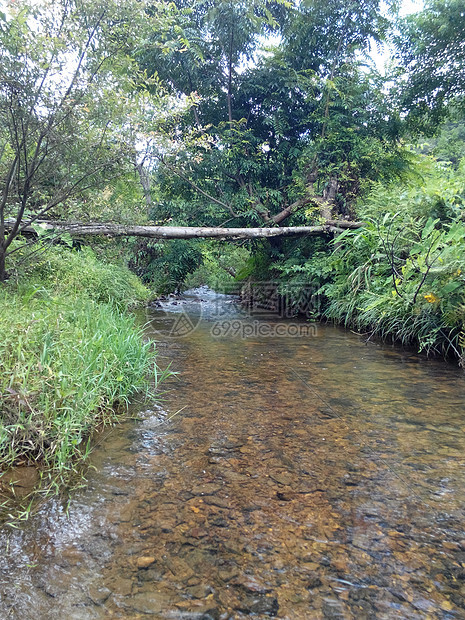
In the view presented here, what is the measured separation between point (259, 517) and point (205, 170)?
309 inches

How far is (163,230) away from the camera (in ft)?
15.9

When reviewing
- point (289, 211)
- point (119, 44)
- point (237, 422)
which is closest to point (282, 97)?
point (289, 211)

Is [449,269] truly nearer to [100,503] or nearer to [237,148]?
[100,503]

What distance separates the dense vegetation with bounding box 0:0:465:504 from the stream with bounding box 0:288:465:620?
530mm

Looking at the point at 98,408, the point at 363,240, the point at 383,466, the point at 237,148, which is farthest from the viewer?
the point at 237,148

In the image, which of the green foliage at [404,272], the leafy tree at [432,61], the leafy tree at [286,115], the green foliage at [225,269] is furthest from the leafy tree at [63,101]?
the green foliage at [225,269]

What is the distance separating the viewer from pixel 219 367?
3838 mm

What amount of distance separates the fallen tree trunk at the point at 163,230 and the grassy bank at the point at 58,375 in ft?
2.38

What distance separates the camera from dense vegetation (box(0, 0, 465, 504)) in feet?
8.63

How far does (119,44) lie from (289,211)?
555 cm

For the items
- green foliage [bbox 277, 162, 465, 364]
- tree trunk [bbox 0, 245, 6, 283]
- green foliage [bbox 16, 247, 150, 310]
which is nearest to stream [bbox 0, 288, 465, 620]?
green foliage [bbox 277, 162, 465, 364]

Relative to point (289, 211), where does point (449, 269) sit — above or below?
below

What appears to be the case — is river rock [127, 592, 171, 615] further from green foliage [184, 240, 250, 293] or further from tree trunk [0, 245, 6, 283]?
green foliage [184, 240, 250, 293]

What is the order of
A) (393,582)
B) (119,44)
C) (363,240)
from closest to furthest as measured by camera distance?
1. (393,582)
2. (119,44)
3. (363,240)
